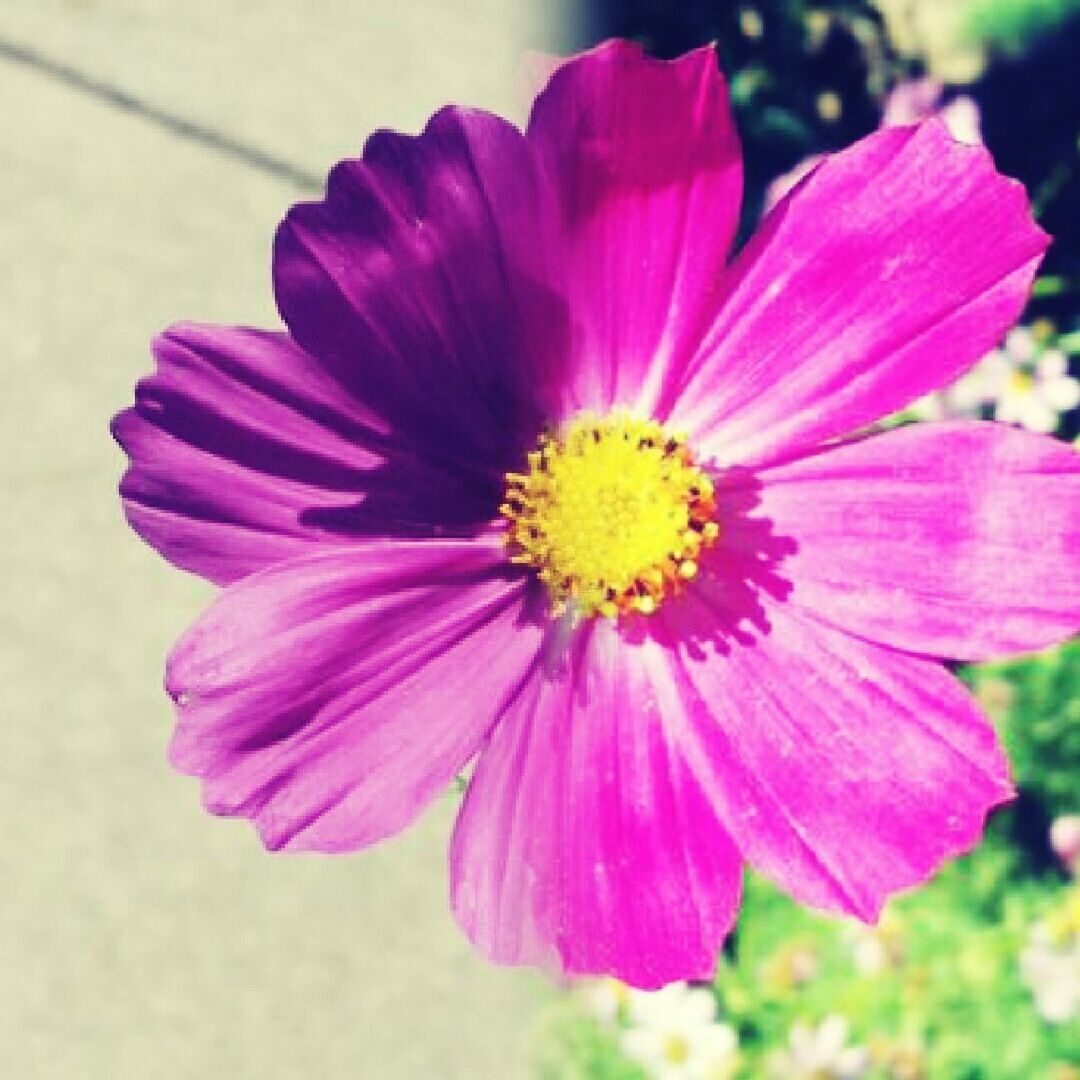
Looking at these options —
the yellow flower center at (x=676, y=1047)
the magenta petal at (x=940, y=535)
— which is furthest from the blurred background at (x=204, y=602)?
the magenta petal at (x=940, y=535)

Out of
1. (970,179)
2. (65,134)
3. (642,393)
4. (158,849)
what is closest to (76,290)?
(65,134)

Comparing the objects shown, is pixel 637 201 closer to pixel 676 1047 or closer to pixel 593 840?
pixel 593 840

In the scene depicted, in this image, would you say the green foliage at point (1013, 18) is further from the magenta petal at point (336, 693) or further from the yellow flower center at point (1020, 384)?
the magenta petal at point (336, 693)

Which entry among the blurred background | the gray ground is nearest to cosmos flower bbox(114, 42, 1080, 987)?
the blurred background

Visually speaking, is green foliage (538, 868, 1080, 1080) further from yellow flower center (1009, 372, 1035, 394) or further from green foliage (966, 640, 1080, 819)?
yellow flower center (1009, 372, 1035, 394)

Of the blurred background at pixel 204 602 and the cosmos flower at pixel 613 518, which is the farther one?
the blurred background at pixel 204 602

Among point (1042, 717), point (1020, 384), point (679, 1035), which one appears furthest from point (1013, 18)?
point (679, 1035)
